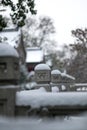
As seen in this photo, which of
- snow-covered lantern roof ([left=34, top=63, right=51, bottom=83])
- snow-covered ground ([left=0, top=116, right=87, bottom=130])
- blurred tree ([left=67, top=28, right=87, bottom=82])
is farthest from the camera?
blurred tree ([left=67, top=28, right=87, bottom=82])

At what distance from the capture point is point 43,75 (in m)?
13.9

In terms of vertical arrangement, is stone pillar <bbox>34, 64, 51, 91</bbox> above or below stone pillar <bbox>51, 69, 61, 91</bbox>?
above

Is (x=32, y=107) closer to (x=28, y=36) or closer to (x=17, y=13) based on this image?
(x=17, y=13)

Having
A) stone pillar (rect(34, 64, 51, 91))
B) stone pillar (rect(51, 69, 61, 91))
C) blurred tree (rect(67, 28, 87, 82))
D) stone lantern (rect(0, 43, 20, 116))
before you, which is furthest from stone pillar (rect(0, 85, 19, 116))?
blurred tree (rect(67, 28, 87, 82))

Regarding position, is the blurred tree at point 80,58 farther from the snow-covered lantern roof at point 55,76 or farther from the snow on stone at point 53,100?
the snow on stone at point 53,100

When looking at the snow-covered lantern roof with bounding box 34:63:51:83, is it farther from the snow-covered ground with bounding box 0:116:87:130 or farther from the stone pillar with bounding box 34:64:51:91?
the snow-covered ground with bounding box 0:116:87:130

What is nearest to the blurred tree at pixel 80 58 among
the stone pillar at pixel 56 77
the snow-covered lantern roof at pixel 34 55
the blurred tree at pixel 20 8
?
the snow-covered lantern roof at pixel 34 55

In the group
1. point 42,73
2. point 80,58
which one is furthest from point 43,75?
point 80,58

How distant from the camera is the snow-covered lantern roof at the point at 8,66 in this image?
214 inches

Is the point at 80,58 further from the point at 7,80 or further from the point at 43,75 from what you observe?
the point at 7,80

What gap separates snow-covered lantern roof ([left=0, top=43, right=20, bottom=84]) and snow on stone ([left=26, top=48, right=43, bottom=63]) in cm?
4201

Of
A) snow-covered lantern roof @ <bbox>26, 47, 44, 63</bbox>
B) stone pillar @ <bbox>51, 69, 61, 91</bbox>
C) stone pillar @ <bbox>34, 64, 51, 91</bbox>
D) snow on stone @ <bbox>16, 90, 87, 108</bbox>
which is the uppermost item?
snow on stone @ <bbox>16, 90, 87, 108</bbox>

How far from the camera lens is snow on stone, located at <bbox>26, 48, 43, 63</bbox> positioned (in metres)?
47.8

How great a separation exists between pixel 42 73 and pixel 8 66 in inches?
333
